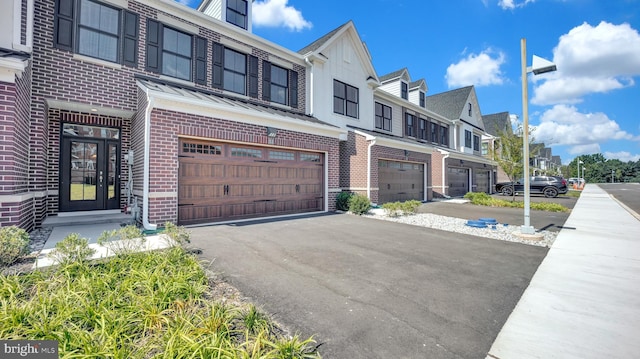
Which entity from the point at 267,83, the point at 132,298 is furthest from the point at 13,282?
the point at 267,83

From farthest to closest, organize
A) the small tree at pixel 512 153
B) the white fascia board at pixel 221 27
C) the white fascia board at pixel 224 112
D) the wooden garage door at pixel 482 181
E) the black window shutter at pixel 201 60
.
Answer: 1. the wooden garage door at pixel 482 181
2. the small tree at pixel 512 153
3. the black window shutter at pixel 201 60
4. the white fascia board at pixel 221 27
5. the white fascia board at pixel 224 112

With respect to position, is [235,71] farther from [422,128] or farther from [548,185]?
[548,185]

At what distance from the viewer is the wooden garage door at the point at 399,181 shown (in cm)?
1435

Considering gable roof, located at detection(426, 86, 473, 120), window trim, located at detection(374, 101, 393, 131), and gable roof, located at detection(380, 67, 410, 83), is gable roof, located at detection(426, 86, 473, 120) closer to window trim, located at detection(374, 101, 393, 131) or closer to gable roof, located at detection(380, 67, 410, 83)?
gable roof, located at detection(380, 67, 410, 83)

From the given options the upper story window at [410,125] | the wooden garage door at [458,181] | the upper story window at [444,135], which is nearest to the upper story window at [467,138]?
the upper story window at [444,135]

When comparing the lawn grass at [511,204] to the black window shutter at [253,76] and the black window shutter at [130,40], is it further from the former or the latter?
the black window shutter at [130,40]

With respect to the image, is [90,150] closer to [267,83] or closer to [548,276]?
[267,83]

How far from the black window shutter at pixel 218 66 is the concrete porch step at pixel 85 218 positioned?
5.52 metres

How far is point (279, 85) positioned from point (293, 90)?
738mm

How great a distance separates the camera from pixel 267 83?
1209 cm

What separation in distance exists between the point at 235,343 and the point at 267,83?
11.1 m

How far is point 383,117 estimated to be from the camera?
18406mm

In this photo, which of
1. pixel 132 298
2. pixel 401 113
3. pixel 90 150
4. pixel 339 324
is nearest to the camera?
pixel 339 324

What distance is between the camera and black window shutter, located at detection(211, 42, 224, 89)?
1051 centimetres
